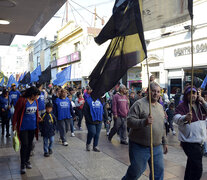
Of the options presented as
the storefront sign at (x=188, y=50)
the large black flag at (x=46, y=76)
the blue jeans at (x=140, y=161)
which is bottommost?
the blue jeans at (x=140, y=161)

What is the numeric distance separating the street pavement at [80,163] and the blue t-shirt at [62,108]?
892 millimetres

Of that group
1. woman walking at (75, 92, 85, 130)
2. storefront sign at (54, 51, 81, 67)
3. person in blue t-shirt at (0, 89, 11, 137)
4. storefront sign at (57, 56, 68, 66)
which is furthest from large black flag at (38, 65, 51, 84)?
storefront sign at (57, 56, 68, 66)

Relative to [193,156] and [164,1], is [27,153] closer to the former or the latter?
[193,156]

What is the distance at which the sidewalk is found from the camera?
15.1 feet

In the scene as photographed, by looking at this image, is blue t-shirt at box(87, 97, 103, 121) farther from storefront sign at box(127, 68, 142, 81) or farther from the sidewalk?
storefront sign at box(127, 68, 142, 81)

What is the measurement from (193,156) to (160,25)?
6.59 ft

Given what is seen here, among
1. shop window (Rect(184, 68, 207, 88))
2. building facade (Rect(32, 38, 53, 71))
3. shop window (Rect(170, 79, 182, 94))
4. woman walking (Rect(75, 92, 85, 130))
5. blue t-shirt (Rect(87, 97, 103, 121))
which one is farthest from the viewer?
building facade (Rect(32, 38, 53, 71))

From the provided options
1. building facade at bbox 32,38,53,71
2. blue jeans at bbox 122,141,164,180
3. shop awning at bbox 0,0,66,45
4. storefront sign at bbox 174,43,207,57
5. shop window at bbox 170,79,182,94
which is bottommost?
blue jeans at bbox 122,141,164,180

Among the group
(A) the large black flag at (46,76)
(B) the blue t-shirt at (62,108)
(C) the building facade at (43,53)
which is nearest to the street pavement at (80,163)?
(B) the blue t-shirt at (62,108)

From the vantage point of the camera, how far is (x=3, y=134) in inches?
330

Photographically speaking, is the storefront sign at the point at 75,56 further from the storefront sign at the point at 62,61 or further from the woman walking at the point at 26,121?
the woman walking at the point at 26,121

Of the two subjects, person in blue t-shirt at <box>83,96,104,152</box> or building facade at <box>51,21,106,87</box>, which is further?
building facade at <box>51,21,106,87</box>

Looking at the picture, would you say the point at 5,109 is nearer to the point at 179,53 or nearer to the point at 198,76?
the point at 198,76

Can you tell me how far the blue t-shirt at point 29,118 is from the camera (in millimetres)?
4836
